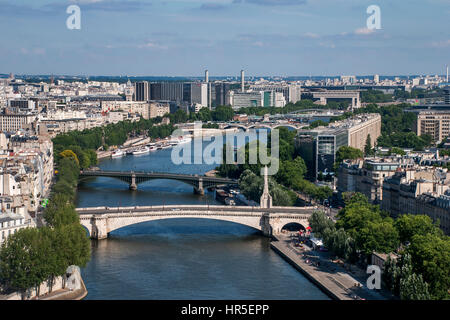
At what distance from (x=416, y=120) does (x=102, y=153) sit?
21693 millimetres

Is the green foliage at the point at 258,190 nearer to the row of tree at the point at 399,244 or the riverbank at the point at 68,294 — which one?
the row of tree at the point at 399,244

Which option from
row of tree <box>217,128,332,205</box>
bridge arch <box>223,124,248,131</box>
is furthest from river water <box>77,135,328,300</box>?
bridge arch <box>223,124,248,131</box>

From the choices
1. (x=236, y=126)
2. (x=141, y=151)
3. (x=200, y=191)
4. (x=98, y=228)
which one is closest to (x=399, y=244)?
(x=98, y=228)

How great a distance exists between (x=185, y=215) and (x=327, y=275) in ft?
22.2

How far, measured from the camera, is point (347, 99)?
112438 millimetres

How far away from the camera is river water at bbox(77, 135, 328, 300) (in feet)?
59.7

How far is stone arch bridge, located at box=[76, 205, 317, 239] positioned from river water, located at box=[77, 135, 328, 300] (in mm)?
383

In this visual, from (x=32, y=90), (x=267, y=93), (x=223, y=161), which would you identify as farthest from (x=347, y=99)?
(x=223, y=161)

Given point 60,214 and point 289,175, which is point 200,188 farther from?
point 60,214

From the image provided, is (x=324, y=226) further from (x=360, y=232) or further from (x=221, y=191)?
(x=221, y=191)

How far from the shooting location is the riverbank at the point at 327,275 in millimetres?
17391

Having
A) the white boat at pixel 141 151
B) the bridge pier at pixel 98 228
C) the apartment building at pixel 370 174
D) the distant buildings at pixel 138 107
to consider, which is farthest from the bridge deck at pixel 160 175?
the distant buildings at pixel 138 107
